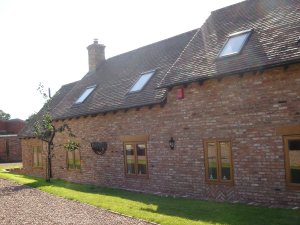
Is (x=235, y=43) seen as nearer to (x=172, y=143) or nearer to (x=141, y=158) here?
(x=172, y=143)

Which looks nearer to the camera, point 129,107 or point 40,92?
point 129,107

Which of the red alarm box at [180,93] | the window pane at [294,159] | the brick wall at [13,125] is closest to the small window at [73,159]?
the red alarm box at [180,93]

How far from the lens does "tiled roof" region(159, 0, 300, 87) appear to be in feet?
36.4

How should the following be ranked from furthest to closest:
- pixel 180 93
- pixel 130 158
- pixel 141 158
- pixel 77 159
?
pixel 77 159, pixel 130 158, pixel 141 158, pixel 180 93

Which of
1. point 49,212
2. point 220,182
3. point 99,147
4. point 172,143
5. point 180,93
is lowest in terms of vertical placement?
point 49,212

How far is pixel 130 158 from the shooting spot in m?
16.5

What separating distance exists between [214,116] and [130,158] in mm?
5414

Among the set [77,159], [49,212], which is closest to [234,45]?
[49,212]

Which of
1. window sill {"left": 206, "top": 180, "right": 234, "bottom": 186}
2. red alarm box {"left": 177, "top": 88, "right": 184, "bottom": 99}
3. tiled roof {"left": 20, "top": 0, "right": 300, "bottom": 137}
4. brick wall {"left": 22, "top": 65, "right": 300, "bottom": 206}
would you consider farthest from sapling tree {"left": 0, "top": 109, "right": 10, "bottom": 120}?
window sill {"left": 206, "top": 180, "right": 234, "bottom": 186}

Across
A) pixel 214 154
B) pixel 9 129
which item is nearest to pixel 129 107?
pixel 214 154

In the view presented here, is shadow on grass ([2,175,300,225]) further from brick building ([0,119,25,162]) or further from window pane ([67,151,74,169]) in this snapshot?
brick building ([0,119,25,162])

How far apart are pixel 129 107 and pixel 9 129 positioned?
43.3 m

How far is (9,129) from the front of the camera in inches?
2147

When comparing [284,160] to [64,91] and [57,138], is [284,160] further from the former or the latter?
[64,91]
